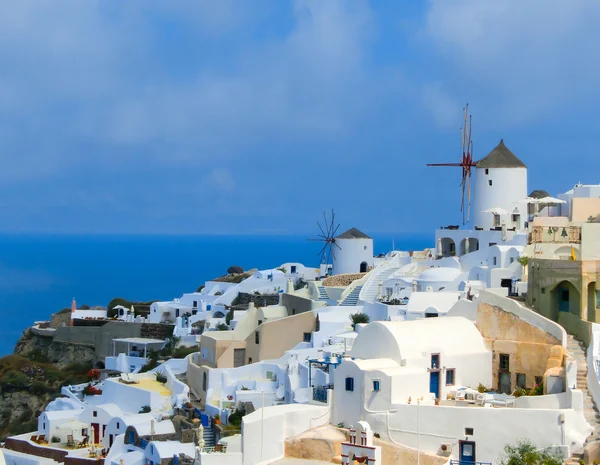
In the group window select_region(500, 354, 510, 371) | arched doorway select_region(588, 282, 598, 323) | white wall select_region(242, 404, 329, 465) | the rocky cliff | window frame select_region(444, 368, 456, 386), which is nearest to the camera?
white wall select_region(242, 404, 329, 465)

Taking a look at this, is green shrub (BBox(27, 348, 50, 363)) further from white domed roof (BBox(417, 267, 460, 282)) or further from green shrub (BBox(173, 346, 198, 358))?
white domed roof (BBox(417, 267, 460, 282))

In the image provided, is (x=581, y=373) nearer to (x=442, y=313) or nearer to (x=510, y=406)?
(x=510, y=406)

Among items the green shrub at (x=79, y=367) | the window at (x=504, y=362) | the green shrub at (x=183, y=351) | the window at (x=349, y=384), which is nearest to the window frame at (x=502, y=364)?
the window at (x=504, y=362)

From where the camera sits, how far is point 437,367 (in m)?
31.0

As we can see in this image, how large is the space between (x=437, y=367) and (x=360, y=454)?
444cm

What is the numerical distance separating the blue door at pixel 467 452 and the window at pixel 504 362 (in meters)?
4.54

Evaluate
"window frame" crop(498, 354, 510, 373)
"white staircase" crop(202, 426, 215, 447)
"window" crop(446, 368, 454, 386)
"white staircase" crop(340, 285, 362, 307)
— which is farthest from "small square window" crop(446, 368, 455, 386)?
"white staircase" crop(340, 285, 362, 307)

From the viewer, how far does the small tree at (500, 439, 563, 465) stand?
2672 cm

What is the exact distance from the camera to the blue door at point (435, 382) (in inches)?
1208

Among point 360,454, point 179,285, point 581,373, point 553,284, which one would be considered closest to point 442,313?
point 553,284

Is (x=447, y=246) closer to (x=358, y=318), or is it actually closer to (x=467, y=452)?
(x=358, y=318)

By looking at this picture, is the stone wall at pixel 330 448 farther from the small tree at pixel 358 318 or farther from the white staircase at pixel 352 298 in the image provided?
the white staircase at pixel 352 298

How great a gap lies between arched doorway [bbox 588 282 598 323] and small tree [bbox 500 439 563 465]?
5381 millimetres

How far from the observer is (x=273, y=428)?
98.9ft
